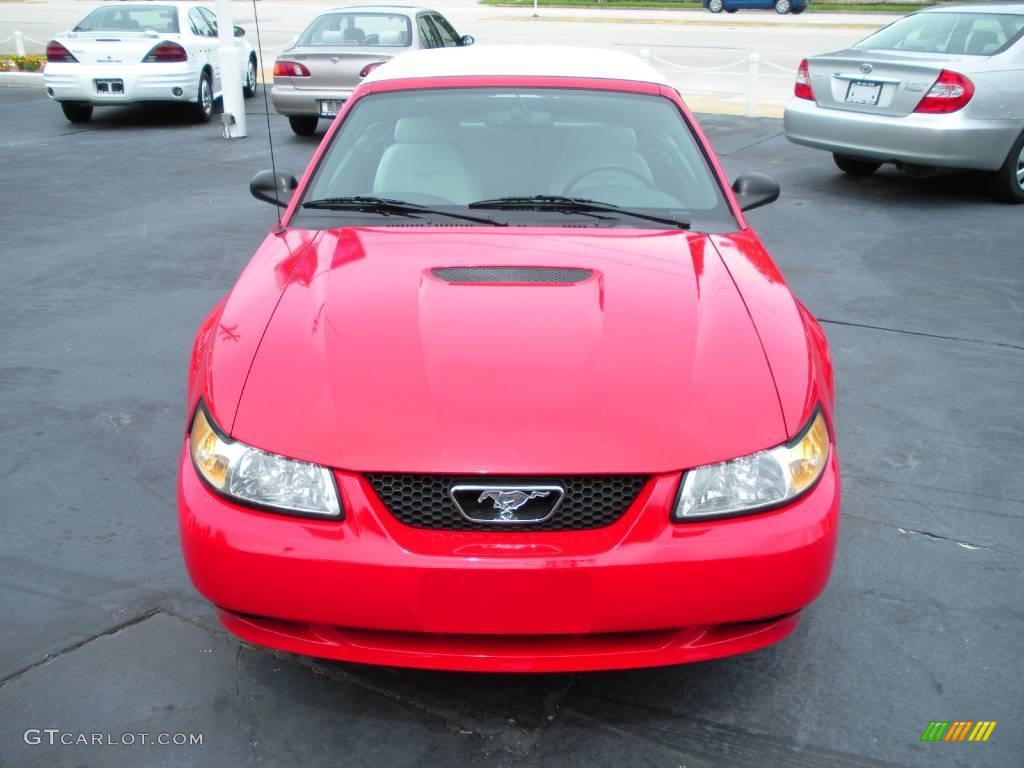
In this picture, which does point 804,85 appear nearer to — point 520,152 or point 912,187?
point 912,187

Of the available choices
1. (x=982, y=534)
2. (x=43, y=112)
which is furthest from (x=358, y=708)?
(x=43, y=112)

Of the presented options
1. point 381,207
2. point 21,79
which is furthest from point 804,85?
point 21,79

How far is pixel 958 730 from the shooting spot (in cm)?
263

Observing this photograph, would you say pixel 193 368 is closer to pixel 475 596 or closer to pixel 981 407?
pixel 475 596

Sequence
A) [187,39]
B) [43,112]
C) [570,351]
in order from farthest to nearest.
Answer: [43,112] < [187,39] < [570,351]

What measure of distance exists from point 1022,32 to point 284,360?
834cm

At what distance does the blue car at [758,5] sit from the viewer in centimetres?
3400

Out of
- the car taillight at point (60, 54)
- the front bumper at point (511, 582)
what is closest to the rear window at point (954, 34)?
the front bumper at point (511, 582)

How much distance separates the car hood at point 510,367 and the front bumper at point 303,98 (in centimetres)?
868

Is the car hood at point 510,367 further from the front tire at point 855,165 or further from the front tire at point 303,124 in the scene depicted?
the front tire at point 303,124

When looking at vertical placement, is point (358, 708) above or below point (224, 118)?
above

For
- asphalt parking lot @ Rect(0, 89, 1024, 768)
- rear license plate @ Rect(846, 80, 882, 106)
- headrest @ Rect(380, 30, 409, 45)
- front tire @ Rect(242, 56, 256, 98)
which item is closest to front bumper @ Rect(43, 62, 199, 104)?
headrest @ Rect(380, 30, 409, 45)

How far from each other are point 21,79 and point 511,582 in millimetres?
17513

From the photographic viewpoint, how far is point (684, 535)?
2.30 meters
